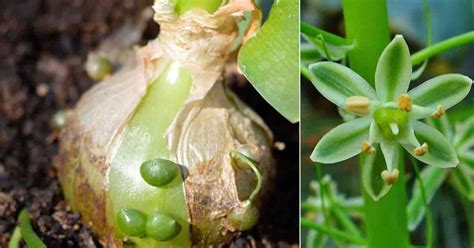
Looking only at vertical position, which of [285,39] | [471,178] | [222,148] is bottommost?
[471,178]

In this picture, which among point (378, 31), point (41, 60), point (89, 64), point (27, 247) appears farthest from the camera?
point (41, 60)

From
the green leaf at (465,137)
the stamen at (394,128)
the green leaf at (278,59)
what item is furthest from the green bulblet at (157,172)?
the green leaf at (465,137)

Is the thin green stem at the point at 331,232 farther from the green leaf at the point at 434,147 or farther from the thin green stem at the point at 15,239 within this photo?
the thin green stem at the point at 15,239

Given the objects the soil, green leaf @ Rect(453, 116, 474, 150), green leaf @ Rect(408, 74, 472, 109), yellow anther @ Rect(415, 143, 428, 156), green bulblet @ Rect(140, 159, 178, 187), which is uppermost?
green leaf @ Rect(408, 74, 472, 109)

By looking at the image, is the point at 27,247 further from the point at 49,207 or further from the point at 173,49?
the point at 173,49

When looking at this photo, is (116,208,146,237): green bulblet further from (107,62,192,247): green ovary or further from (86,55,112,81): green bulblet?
(86,55,112,81): green bulblet

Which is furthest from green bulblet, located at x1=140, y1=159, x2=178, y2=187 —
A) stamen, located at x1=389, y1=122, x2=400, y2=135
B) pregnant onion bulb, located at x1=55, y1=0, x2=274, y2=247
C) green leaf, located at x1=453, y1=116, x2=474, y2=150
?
green leaf, located at x1=453, y1=116, x2=474, y2=150

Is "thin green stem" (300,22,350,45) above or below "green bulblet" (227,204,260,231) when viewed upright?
above

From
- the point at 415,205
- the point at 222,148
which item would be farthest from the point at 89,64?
the point at 415,205
